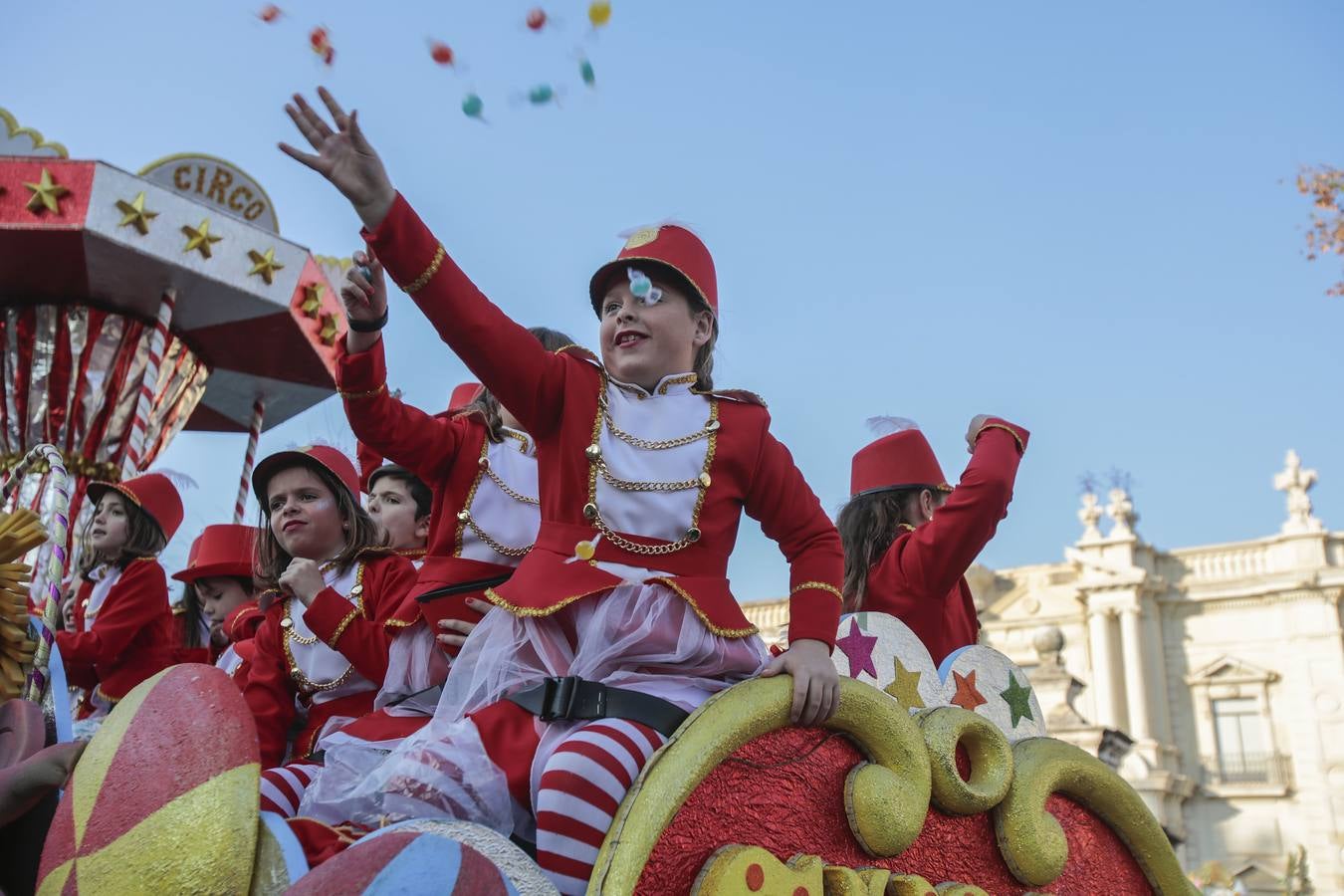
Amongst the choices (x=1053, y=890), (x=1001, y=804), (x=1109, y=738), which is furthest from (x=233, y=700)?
(x=1109, y=738)

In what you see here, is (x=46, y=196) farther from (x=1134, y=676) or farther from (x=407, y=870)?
(x=1134, y=676)

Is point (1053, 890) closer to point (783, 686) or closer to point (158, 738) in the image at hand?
point (783, 686)

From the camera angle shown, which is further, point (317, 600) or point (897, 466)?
point (897, 466)

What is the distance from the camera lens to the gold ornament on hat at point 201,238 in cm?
736

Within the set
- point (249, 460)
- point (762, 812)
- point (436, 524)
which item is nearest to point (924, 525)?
point (436, 524)

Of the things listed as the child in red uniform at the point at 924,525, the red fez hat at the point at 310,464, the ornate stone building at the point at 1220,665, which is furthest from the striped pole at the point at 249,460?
the ornate stone building at the point at 1220,665

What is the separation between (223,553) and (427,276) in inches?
118

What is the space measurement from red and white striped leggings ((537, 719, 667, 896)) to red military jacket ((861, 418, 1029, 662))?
1450 millimetres

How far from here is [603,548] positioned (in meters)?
2.22

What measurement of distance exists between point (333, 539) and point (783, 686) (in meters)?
1.82

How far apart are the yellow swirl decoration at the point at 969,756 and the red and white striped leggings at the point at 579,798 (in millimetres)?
703

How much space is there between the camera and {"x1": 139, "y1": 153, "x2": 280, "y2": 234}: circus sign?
7.92 m

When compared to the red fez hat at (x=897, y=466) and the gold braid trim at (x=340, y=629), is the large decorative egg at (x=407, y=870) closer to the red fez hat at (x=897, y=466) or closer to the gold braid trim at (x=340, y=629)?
the gold braid trim at (x=340, y=629)

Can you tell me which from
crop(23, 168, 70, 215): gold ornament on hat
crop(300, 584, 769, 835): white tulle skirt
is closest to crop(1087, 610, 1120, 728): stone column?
crop(23, 168, 70, 215): gold ornament on hat
